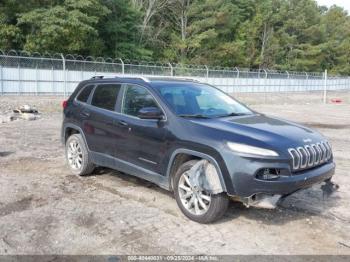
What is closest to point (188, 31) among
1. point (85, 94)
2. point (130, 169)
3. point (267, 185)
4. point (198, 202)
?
point (85, 94)

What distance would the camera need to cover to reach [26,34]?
3180 centimetres

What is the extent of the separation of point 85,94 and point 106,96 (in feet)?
2.20

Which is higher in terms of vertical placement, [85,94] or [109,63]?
[109,63]

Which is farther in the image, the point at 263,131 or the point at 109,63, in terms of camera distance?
the point at 109,63

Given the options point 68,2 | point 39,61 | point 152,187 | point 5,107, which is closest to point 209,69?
point 68,2

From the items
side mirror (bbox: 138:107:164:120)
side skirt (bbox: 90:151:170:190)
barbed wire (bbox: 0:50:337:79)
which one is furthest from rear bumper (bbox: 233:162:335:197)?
barbed wire (bbox: 0:50:337:79)

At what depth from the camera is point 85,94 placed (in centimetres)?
705

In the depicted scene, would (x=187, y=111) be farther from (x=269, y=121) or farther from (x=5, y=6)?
(x=5, y=6)

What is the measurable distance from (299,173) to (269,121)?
1013 mm

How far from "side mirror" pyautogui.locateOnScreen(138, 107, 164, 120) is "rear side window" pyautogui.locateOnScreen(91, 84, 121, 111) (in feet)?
3.46

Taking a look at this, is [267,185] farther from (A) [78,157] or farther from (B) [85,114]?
(A) [78,157]

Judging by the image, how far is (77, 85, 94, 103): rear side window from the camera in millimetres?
6973

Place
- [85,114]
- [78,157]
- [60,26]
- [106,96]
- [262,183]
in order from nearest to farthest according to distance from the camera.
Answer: [262,183]
[106,96]
[85,114]
[78,157]
[60,26]

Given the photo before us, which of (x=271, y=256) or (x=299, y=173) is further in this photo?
(x=299, y=173)
